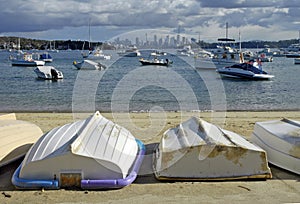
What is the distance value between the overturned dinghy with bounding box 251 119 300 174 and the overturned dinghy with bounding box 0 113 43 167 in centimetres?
495

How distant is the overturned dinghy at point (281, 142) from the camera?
8.01 m

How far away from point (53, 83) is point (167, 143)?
34.0 metres

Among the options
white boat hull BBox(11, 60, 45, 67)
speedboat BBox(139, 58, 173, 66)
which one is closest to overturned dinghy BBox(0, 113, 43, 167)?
speedboat BBox(139, 58, 173, 66)

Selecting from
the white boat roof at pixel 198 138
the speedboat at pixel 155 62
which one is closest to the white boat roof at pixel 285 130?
the white boat roof at pixel 198 138

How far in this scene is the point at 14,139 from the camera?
8867 mm

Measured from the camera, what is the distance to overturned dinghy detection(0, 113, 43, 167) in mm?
8461

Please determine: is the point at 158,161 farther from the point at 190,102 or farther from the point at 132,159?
the point at 190,102

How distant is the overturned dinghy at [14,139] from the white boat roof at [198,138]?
294 centimetres

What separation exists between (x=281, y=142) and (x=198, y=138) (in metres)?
1.72

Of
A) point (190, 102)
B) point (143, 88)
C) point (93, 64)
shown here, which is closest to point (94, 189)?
point (190, 102)

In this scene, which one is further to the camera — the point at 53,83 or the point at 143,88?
the point at 53,83

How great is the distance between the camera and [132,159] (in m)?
8.22

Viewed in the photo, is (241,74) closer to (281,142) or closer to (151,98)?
(151,98)

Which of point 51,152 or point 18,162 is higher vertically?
point 51,152
